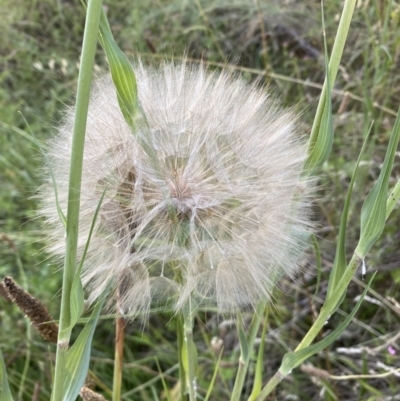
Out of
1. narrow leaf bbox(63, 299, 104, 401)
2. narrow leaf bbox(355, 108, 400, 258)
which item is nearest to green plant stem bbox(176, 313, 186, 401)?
narrow leaf bbox(63, 299, 104, 401)

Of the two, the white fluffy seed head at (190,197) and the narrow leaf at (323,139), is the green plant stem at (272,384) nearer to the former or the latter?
the white fluffy seed head at (190,197)

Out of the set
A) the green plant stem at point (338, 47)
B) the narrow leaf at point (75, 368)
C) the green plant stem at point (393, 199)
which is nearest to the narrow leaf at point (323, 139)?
the green plant stem at point (338, 47)

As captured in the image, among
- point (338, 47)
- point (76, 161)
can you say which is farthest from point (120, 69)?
point (338, 47)

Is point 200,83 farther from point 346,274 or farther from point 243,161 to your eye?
point 346,274

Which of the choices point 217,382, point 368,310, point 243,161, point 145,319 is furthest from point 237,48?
point 145,319

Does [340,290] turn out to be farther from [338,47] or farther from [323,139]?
[338,47]

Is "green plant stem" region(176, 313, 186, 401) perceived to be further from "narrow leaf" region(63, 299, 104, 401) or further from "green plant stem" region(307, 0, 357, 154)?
"green plant stem" region(307, 0, 357, 154)

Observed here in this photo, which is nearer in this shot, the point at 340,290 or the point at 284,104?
the point at 340,290
